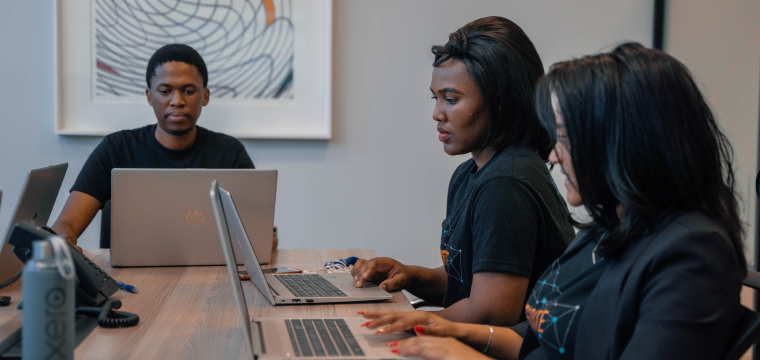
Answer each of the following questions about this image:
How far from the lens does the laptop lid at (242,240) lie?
→ 1079mm

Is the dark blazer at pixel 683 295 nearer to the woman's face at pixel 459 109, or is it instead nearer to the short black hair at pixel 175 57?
the woman's face at pixel 459 109

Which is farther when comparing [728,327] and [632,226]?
A: [632,226]

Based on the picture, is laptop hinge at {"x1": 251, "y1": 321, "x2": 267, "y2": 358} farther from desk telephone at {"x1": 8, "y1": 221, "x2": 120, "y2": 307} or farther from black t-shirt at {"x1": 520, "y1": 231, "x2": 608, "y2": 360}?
black t-shirt at {"x1": 520, "y1": 231, "x2": 608, "y2": 360}

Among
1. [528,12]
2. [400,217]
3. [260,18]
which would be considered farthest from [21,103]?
[528,12]

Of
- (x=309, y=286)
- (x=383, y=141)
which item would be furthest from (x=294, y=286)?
(x=383, y=141)

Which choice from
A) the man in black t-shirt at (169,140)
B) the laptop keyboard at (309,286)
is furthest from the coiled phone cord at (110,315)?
the man in black t-shirt at (169,140)

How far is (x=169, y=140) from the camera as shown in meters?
2.22

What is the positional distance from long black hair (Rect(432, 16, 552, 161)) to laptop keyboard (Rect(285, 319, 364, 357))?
0.57 metres

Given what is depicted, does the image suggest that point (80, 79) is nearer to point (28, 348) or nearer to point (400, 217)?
point (400, 217)

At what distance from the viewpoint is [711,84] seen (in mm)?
2680

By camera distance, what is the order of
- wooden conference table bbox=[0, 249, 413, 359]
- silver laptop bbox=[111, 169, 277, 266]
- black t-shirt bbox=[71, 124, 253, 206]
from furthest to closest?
black t-shirt bbox=[71, 124, 253, 206] < silver laptop bbox=[111, 169, 277, 266] < wooden conference table bbox=[0, 249, 413, 359]

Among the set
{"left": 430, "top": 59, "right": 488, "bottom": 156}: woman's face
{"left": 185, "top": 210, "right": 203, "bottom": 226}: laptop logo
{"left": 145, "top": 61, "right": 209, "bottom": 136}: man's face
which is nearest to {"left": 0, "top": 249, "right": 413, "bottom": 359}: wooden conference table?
{"left": 185, "top": 210, "right": 203, "bottom": 226}: laptop logo

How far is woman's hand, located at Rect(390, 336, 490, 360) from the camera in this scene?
88 cm

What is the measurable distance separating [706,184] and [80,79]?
242cm
